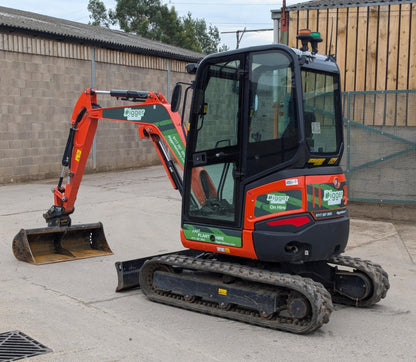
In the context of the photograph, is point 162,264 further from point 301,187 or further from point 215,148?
point 301,187

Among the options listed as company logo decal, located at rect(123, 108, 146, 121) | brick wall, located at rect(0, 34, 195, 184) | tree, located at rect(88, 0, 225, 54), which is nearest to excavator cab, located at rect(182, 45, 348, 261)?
company logo decal, located at rect(123, 108, 146, 121)

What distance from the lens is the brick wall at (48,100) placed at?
1617 centimetres

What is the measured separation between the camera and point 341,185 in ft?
19.7

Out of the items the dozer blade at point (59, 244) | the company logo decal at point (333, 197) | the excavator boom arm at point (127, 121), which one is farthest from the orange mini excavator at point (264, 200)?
the dozer blade at point (59, 244)

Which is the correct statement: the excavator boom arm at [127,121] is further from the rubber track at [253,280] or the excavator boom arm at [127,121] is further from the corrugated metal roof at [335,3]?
the corrugated metal roof at [335,3]

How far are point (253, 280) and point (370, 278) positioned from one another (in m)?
1.42

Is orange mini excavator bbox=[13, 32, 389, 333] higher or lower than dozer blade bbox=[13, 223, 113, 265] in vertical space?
higher

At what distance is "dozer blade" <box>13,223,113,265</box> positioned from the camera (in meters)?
8.11

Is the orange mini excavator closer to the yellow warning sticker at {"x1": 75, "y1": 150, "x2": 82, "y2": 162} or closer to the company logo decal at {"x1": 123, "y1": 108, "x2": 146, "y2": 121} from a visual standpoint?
the company logo decal at {"x1": 123, "y1": 108, "x2": 146, "y2": 121}

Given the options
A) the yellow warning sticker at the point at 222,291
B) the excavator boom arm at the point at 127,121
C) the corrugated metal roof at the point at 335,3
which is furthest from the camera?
the corrugated metal roof at the point at 335,3

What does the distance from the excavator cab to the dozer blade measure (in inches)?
108

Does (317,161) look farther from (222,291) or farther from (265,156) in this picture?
(222,291)

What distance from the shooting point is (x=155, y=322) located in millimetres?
5789

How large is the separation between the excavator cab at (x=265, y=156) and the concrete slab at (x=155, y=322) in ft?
2.61
